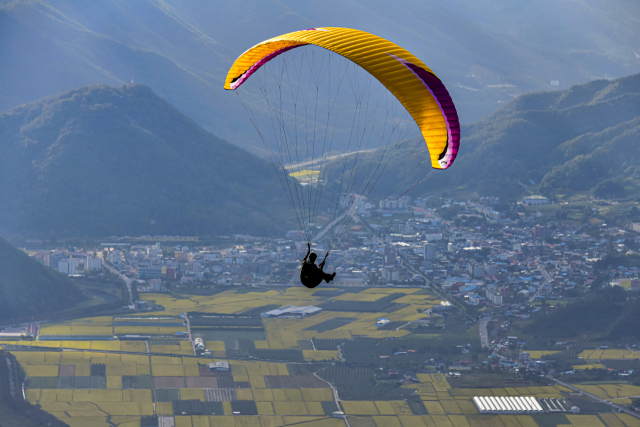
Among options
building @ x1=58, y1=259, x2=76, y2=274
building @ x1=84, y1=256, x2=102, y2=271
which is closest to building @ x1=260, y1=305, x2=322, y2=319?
building @ x1=84, y1=256, x2=102, y2=271

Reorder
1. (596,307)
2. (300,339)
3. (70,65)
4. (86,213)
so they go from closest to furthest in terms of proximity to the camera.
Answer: (300,339) < (596,307) < (86,213) < (70,65)

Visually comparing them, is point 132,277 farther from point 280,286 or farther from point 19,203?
point 19,203

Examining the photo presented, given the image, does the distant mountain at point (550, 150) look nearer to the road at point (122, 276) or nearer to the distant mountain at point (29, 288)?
the road at point (122, 276)

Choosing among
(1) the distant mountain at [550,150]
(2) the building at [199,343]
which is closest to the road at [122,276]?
(2) the building at [199,343]

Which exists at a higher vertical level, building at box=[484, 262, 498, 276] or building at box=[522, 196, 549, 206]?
building at box=[522, 196, 549, 206]

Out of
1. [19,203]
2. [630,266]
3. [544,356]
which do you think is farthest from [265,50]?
[19,203]

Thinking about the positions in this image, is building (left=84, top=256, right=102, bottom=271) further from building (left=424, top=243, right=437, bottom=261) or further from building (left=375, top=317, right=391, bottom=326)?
building (left=424, top=243, right=437, bottom=261)
